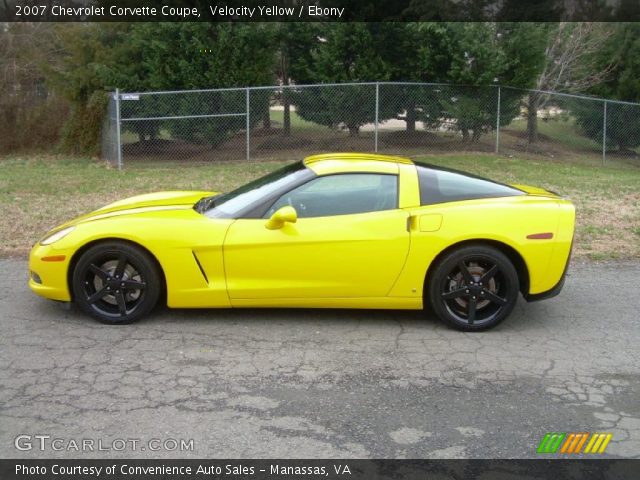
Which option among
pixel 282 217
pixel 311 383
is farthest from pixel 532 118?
pixel 311 383

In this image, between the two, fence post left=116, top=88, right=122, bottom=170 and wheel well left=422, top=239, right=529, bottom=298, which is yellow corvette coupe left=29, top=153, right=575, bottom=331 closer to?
wheel well left=422, top=239, right=529, bottom=298

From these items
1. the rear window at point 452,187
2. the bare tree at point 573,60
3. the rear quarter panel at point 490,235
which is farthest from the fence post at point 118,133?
the rear quarter panel at point 490,235

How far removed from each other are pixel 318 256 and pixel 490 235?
1314 millimetres

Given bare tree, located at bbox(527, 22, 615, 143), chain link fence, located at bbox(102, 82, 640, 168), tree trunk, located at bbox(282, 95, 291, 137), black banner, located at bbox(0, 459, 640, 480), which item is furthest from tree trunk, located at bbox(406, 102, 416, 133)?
black banner, located at bbox(0, 459, 640, 480)

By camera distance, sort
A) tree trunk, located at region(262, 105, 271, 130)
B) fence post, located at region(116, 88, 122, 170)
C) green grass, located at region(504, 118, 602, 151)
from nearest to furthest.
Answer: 1. fence post, located at region(116, 88, 122, 170)
2. tree trunk, located at region(262, 105, 271, 130)
3. green grass, located at region(504, 118, 602, 151)

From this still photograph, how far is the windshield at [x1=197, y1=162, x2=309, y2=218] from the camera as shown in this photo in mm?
5691

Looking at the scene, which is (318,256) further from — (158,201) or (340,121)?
(340,121)

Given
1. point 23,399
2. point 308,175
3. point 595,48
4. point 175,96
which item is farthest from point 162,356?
point 595,48

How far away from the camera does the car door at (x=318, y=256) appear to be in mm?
5445

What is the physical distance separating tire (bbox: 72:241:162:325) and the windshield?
0.67m

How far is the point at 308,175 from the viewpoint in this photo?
577 cm

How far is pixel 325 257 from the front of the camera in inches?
214

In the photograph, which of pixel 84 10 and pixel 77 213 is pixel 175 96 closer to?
pixel 84 10

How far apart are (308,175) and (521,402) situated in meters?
2.45
